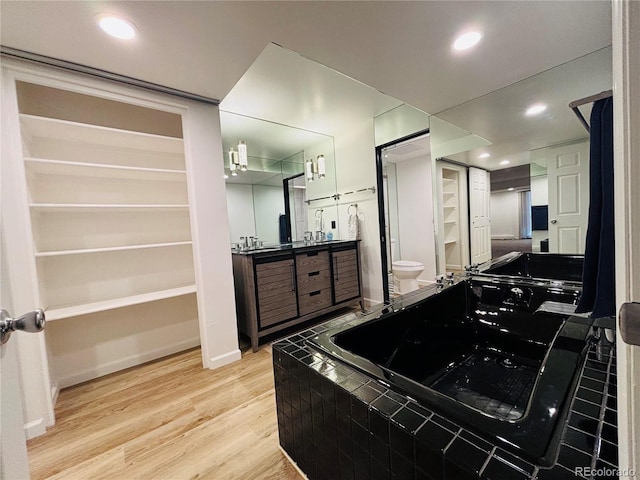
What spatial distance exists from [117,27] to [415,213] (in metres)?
3.84

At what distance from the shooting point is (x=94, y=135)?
200 centimetres

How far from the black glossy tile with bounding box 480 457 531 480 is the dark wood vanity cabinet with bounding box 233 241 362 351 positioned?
84.0 inches

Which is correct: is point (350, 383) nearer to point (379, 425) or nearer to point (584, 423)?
point (379, 425)

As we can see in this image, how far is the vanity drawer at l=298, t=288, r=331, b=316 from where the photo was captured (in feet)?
9.33

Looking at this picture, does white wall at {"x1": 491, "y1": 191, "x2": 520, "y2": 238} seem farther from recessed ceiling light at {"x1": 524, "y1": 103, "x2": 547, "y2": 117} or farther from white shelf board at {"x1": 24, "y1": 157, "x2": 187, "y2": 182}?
white shelf board at {"x1": 24, "y1": 157, "x2": 187, "y2": 182}

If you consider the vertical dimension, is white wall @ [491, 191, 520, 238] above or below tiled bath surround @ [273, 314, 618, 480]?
above

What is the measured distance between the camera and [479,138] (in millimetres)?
2076

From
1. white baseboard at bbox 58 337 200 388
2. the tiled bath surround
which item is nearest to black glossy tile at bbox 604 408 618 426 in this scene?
the tiled bath surround

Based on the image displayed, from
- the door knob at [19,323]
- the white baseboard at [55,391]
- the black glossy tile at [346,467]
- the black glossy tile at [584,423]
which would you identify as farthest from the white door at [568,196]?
the white baseboard at [55,391]

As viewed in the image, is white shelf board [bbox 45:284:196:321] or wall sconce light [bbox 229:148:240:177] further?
wall sconce light [bbox 229:148:240:177]

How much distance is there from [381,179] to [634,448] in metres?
3.29

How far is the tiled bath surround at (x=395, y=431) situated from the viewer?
1.89 ft

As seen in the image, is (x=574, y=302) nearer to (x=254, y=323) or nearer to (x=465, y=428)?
(x=465, y=428)

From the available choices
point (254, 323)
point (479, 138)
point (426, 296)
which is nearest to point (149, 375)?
point (254, 323)
